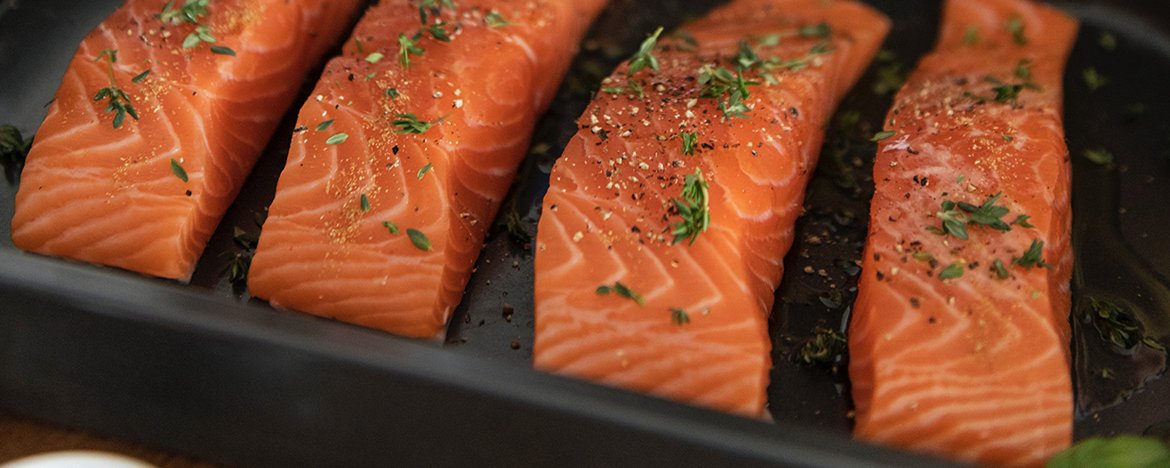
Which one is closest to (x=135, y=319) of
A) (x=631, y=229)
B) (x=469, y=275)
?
(x=469, y=275)

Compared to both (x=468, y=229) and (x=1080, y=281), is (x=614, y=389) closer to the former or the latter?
(x=468, y=229)

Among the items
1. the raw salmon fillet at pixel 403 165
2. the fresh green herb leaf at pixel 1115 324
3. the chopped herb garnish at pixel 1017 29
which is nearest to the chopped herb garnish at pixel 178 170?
the raw salmon fillet at pixel 403 165

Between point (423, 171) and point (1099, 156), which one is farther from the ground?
point (423, 171)

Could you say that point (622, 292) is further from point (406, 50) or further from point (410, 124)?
point (406, 50)

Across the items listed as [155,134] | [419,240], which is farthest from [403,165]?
[155,134]

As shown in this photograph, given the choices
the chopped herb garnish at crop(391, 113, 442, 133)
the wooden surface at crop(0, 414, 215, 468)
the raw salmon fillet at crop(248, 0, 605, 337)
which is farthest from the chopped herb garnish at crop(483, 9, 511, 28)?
the wooden surface at crop(0, 414, 215, 468)

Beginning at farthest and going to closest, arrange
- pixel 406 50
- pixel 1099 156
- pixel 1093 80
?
pixel 1093 80 → pixel 1099 156 → pixel 406 50
